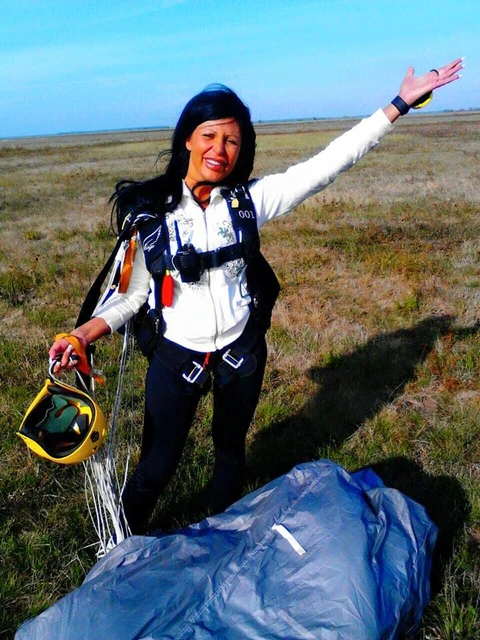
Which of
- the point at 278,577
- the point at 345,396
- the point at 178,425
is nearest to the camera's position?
the point at 278,577

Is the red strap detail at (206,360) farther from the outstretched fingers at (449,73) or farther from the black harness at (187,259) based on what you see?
the outstretched fingers at (449,73)

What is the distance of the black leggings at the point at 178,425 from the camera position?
2.49m

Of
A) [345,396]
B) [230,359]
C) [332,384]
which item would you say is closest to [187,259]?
[230,359]

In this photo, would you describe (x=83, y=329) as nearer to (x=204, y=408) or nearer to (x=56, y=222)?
(x=204, y=408)

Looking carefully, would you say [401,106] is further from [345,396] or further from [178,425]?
[345,396]

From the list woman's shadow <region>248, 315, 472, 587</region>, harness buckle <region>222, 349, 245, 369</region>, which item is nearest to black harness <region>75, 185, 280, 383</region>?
harness buckle <region>222, 349, 245, 369</region>

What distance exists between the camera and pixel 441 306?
598cm

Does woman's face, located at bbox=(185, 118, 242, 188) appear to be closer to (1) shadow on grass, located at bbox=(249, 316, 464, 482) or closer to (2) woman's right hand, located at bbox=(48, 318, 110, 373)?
(2) woman's right hand, located at bbox=(48, 318, 110, 373)

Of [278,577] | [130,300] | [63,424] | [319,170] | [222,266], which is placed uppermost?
[319,170]

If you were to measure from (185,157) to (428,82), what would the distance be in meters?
A: 1.12

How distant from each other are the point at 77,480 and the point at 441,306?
14.1 ft

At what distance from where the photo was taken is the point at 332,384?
4.57 meters

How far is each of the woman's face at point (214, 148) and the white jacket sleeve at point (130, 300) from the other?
428 mm

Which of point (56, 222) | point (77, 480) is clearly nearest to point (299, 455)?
point (77, 480)
